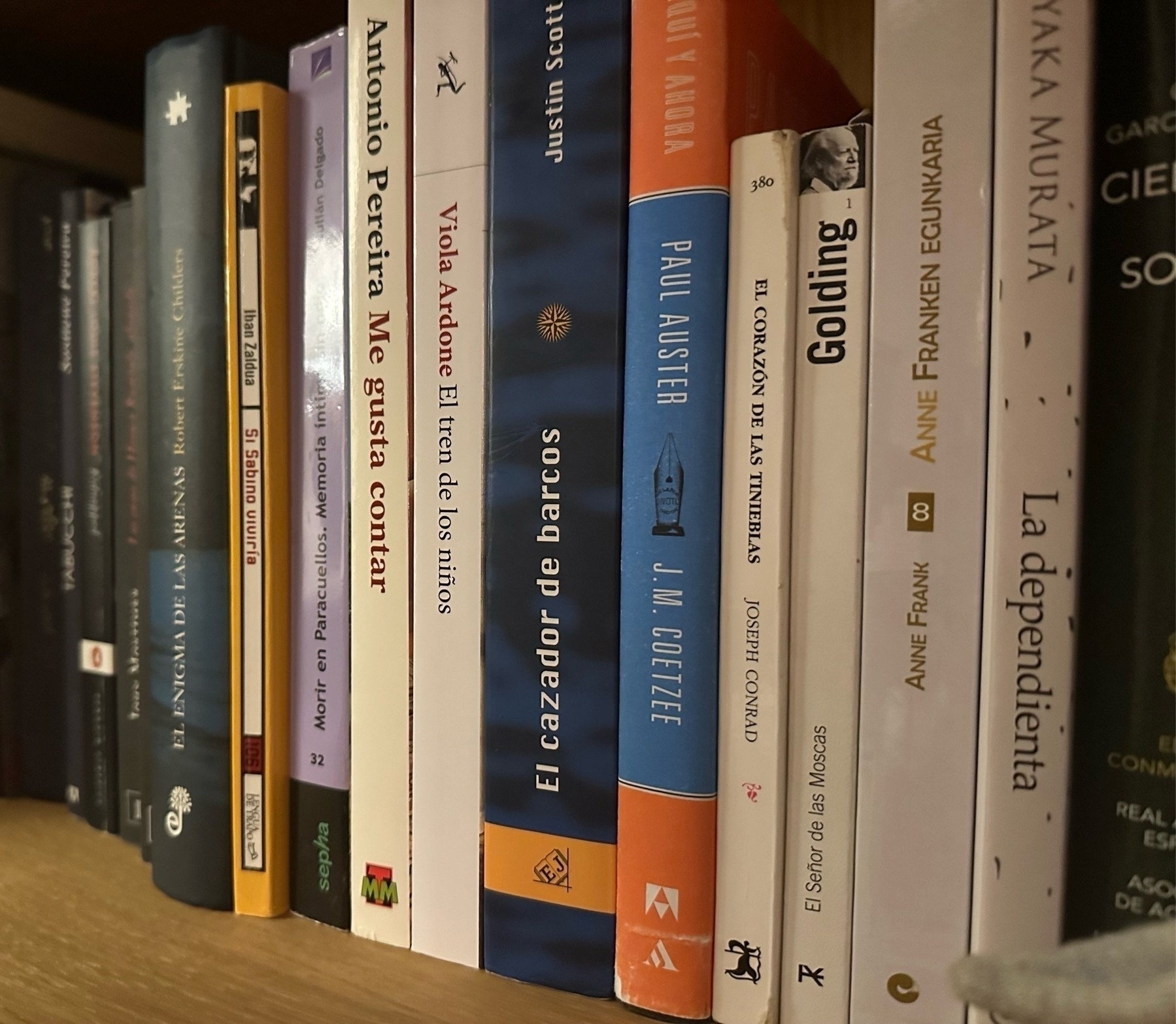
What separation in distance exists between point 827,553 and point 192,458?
0.33 metres

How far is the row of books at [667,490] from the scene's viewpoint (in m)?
0.34

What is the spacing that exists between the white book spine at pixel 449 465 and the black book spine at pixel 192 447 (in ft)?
0.38

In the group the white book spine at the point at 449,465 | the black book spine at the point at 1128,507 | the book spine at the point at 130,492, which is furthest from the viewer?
the book spine at the point at 130,492

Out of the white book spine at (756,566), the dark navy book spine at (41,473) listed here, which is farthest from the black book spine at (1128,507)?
the dark navy book spine at (41,473)

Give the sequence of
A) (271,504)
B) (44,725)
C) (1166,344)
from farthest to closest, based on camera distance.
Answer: (44,725), (271,504), (1166,344)

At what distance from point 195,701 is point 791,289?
1.22 ft

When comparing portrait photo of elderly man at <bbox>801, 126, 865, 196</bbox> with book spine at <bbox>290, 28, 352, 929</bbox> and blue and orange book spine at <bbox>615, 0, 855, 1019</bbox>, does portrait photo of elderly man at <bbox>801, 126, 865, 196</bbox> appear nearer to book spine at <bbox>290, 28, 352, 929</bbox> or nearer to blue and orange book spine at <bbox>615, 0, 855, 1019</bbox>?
blue and orange book spine at <bbox>615, 0, 855, 1019</bbox>

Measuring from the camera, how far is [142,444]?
21.8 inches

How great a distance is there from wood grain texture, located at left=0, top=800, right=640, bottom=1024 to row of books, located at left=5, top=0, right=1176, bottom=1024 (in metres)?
0.01

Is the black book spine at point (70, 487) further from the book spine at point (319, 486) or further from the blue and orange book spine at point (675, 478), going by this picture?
the blue and orange book spine at point (675, 478)

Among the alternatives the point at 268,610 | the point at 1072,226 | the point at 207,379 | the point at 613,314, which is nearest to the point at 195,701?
the point at 268,610

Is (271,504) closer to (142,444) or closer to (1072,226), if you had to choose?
(142,444)

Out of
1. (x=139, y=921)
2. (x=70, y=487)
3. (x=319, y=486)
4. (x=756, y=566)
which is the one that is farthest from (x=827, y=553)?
(x=70, y=487)

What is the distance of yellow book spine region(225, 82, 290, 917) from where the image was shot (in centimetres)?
48
